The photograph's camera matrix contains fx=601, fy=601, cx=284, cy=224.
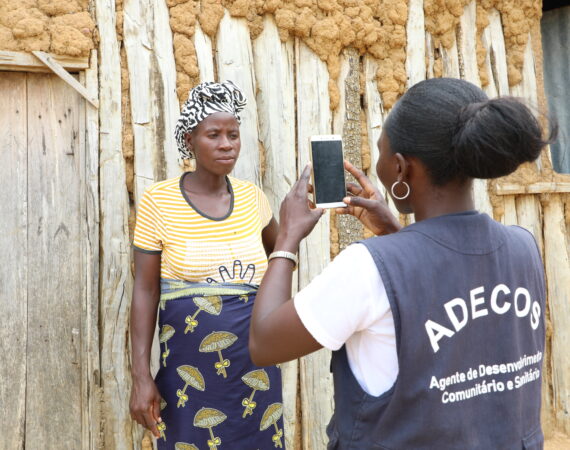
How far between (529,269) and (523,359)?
24 centimetres

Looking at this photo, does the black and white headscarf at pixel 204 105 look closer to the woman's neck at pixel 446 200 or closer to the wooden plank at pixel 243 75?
the wooden plank at pixel 243 75

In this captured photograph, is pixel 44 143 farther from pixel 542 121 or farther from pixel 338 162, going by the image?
pixel 542 121

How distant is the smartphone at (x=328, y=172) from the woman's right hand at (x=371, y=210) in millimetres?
39

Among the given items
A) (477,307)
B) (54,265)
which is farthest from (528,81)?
(477,307)

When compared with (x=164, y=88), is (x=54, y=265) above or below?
below

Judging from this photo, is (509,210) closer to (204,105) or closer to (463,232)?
(204,105)

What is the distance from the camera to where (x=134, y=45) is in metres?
3.43

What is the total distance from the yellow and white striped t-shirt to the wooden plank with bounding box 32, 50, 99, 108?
95 centimetres

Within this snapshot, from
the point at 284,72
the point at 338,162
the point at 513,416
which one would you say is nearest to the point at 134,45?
the point at 284,72

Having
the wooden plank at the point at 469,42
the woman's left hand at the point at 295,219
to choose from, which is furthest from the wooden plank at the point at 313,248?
the woman's left hand at the point at 295,219

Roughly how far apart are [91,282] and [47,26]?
1402 mm

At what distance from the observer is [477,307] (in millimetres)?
1470

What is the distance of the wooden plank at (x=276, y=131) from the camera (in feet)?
12.3

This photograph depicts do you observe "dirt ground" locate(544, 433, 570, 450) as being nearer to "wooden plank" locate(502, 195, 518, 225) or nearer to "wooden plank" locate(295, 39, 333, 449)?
"wooden plank" locate(502, 195, 518, 225)
